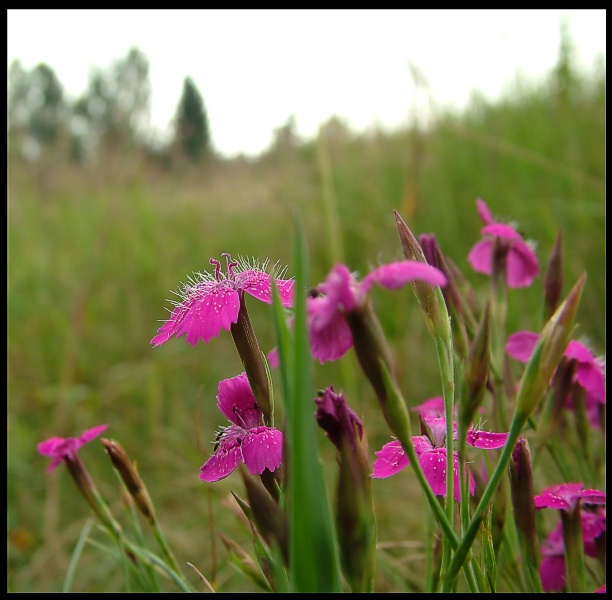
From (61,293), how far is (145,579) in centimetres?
254

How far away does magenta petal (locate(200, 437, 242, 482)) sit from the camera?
19.2 inches

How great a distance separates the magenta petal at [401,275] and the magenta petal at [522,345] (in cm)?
41

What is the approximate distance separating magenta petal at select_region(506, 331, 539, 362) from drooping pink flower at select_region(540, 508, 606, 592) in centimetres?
18

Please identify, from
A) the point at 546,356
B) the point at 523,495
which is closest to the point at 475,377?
the point at 546,356

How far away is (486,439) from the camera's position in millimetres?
518

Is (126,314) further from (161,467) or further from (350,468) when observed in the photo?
(350,468)

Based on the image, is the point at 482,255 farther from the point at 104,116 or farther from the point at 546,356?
the point at 104,116

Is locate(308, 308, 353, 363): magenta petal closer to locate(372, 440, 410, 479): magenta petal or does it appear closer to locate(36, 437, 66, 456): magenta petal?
locate(372, 440, 410, 479): magenta petal

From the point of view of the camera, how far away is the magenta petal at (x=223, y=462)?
49 centimetres

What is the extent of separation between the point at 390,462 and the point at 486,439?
0.08m

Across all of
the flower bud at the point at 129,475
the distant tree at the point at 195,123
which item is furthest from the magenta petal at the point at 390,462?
the distant tree at the point at 195,123

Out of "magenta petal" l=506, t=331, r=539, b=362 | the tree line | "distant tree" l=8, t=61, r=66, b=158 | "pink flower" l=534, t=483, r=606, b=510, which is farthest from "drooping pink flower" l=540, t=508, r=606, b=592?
"distant tree" l=8, t=61, r=66, b=158

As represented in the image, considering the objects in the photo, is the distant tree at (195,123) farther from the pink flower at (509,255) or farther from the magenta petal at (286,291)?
the magenta petal at (286,291)
